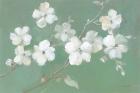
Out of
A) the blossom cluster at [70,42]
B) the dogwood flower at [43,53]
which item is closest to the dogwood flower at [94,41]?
the blossom cluster at [70,42]

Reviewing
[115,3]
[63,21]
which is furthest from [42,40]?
[115,3]

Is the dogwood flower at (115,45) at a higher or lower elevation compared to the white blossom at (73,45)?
lower

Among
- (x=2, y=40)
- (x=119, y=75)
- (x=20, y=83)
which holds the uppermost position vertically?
(x=2, y=40)

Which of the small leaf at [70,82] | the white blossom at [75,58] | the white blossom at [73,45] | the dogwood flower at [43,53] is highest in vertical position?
the dogwood flower at [43,53]

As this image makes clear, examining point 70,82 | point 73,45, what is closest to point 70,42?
point 73,45

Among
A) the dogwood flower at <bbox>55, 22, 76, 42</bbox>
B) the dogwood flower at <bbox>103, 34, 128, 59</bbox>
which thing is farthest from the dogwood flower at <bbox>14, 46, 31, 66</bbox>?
the dogwood flower at <bbox>103, 34, 128, 59</bbox>

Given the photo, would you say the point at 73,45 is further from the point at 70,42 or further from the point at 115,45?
the point at 115,45

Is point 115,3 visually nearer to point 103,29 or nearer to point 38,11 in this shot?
point 103,29

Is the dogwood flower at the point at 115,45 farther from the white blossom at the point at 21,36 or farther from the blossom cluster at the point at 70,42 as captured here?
the white blossom at the point at 21,36
